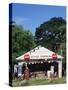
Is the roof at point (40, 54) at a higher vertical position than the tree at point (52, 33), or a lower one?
lower

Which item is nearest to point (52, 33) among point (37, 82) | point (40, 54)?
point (40, 54)

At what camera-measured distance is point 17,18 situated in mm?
1412

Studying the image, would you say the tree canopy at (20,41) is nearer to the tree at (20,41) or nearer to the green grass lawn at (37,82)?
the tree at (20,41)

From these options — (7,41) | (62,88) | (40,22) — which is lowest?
(62,88)

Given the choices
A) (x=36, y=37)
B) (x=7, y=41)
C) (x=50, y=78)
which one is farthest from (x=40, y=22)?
(x=50, y=78)

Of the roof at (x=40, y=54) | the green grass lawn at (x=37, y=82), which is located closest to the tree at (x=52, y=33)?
the roof at (x=40, y=54)

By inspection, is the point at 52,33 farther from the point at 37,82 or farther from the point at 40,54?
the point at 37,82

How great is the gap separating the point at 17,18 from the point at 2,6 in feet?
0.33

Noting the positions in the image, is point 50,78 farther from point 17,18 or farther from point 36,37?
point 17,18

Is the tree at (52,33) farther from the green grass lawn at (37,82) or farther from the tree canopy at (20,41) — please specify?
the green grass lawn at (37,82)

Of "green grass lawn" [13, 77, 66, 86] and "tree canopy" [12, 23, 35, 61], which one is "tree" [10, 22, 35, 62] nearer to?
"tree canopy" [12, 23, 35, 61]

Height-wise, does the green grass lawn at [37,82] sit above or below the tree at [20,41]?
below

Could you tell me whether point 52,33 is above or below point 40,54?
above

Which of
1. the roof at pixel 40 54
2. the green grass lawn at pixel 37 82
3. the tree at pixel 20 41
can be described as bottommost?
the green grass lawn at pixel 37 82
